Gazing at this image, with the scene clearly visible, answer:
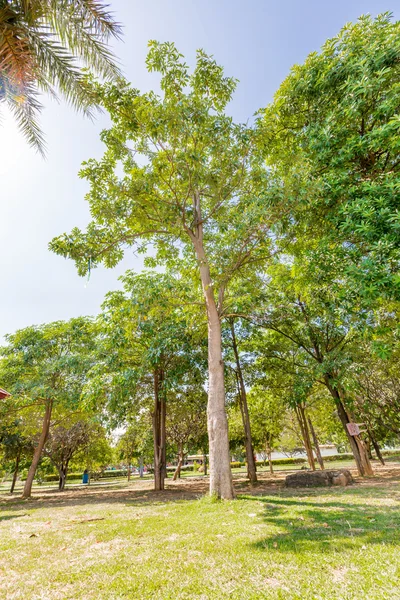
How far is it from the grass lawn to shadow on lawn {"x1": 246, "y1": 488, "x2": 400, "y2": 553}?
0.02 meters

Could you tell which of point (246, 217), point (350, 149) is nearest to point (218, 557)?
point (246, 217)

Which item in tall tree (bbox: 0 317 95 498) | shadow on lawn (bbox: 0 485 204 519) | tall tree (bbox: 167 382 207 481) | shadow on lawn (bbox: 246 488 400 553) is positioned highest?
tall tree (bbox: 0 317 95 498)

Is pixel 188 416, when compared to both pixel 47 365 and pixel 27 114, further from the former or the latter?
pixel 27 114

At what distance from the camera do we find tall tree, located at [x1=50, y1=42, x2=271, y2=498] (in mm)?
8516

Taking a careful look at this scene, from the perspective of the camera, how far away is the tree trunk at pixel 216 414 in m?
7.92

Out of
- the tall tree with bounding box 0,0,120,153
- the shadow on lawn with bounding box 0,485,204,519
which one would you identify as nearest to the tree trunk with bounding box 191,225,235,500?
the shadow on lawn with bounding box 0,485,204,519

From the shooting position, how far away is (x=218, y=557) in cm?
380

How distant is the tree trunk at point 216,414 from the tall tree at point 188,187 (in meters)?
0.02

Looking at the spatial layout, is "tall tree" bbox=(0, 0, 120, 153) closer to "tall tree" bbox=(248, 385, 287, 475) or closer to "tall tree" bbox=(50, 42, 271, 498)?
"tall tree" bbox=(50, 42, 271, 498)

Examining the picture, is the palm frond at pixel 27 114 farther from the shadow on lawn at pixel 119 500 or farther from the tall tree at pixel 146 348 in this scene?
the shadow on lawn at pixel 119 500

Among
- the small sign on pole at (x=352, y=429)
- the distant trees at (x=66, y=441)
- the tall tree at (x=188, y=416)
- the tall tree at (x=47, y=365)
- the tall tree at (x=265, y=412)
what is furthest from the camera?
the distant trees at (x=66, y=441)

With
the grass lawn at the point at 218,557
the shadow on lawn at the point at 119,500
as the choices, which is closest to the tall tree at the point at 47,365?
the shadow on lawn at the point at 119,500

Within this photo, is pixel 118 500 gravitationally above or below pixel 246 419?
below

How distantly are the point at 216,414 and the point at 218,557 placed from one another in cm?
458
